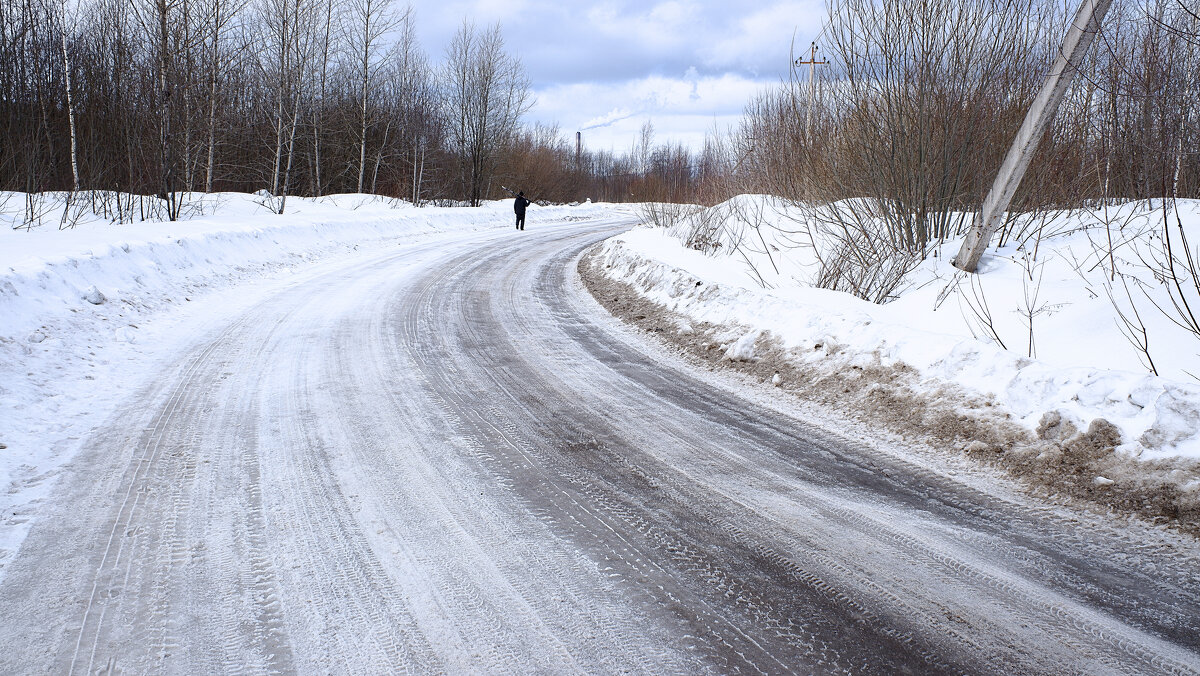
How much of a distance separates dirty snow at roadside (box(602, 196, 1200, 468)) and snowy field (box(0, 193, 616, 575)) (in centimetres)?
526

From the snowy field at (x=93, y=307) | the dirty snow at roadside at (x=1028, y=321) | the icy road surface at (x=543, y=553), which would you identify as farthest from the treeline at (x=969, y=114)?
the snowy field at (x=93, y=307)

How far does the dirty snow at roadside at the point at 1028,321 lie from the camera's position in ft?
12.3

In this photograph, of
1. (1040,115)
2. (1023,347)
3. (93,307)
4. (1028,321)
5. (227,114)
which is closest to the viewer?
(1023,347)

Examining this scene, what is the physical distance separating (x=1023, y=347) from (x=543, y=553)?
438cm

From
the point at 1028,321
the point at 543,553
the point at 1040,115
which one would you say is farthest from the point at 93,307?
the point at 1040,115

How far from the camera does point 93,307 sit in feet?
22.5

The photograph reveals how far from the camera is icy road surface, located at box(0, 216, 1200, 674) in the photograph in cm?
216

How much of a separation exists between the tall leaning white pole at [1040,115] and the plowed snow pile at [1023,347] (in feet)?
1.90

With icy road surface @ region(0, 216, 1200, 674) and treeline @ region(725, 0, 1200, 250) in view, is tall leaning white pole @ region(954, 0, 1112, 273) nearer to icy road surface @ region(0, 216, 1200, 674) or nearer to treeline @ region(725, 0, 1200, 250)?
treeline @ region(725, 0, 1200, 250)

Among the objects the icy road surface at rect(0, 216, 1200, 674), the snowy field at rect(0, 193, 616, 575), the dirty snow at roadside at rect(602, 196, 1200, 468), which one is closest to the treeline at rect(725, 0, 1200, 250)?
the dirty snow at roadside at rect(602, 196, 1200, 468)

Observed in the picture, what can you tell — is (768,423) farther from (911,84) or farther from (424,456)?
(911,84)

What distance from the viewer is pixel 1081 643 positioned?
7.31 feet

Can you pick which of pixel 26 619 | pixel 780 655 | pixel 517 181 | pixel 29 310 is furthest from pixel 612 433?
pixel 517 181

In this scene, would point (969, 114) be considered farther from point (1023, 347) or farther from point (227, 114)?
point (227, 114)
